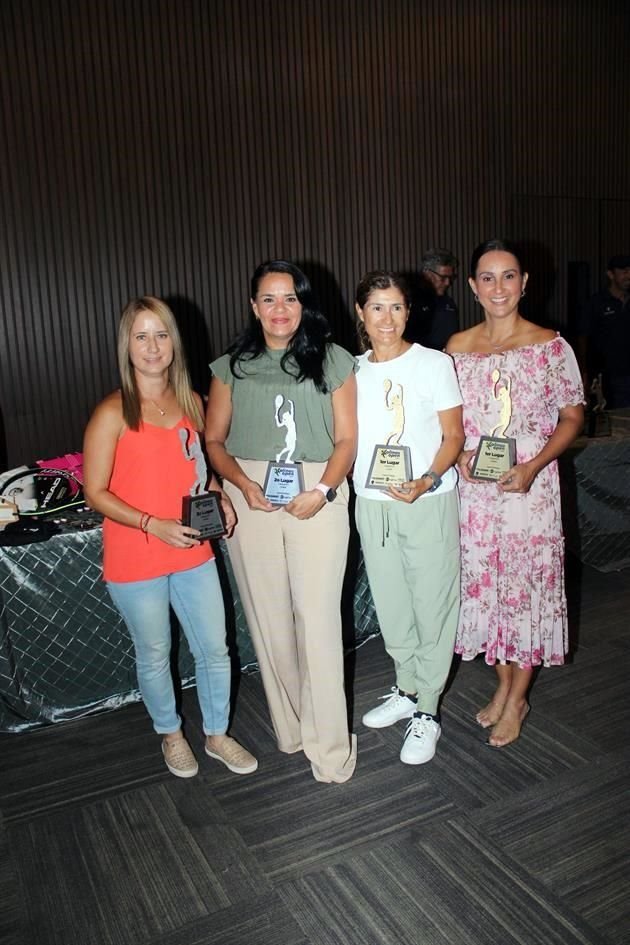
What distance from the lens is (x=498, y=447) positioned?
88.7 inches

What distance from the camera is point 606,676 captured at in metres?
2.95

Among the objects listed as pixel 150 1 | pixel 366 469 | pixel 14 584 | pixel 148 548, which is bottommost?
pixel 14 584

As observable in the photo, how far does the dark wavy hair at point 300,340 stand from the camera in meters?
2.10

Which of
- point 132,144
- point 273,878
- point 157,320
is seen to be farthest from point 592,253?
point 273,878

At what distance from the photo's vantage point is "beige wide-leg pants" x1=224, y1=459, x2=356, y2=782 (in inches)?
84.7

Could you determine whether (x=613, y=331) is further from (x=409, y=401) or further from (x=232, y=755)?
(x=232, y=755)

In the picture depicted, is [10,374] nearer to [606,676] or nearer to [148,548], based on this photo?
[148,548]

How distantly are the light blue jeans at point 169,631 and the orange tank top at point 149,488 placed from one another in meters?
0.05

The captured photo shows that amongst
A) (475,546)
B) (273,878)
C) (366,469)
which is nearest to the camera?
(273,878)

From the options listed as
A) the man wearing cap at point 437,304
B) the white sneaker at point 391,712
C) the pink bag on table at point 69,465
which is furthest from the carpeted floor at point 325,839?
the man wearing cap at point 437,304

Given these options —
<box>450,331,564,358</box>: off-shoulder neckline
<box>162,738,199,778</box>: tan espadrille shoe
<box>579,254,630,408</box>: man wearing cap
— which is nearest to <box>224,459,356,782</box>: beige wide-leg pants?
<box>162,738,199,778</box>: tan espadrille shoe

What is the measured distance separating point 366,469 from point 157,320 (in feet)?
2.41

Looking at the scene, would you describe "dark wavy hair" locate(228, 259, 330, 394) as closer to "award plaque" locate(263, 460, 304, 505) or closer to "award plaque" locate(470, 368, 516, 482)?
"award plaque" locate(263, 460, 304, 505)

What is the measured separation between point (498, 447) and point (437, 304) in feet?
10.3
